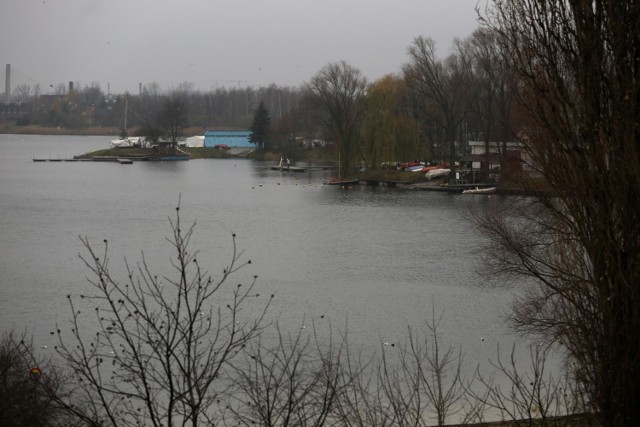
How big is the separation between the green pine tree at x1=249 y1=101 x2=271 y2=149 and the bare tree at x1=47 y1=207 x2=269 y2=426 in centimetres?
4684

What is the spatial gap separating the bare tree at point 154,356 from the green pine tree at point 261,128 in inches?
1844

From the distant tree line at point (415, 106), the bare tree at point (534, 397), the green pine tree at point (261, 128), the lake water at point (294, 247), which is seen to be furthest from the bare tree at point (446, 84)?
the bare tree at point (534, 397)

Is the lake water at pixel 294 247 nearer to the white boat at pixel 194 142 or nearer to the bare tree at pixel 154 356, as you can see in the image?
the bare tree at pixel 154 356

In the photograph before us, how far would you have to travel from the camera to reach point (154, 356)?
955 cm

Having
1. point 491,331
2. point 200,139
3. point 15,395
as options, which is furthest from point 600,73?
point 200,139

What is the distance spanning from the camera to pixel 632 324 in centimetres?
480

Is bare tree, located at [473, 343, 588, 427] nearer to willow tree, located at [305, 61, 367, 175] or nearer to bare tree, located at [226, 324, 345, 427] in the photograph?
bare tree, located at [226, 324, 345, 427]

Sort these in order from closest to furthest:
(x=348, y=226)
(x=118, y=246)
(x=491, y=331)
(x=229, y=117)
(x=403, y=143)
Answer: (x=491, y=331)
(x=118, y=246)
(x=348, y=226)
(x=403, y=143)
(x=229, y=117)

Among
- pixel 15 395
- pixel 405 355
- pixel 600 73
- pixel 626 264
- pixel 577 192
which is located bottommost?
pixel 405 355

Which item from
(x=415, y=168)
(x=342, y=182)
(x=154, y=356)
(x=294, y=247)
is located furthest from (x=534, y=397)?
(x=415, y=168)

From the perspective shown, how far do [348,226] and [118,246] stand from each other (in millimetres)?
6425

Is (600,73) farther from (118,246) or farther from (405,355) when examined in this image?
(118,246)

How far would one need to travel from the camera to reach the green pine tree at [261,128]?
62031 mm

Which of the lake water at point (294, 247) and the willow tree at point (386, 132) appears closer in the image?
the lake water at point (294, 247)
